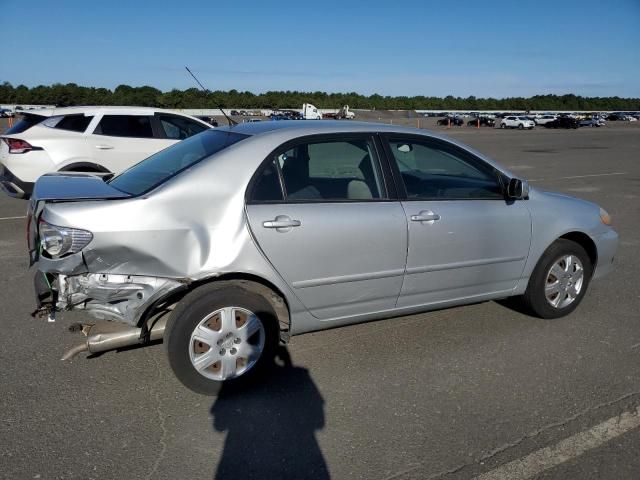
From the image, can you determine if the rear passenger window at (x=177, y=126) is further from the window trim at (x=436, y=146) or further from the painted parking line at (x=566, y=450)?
the painted parking line at (x=566, y=450)

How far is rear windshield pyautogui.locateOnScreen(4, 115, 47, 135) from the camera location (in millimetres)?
8609

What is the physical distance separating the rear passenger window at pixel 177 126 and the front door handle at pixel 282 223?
6675 millimetres

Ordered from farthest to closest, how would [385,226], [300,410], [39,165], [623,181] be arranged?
[623,181] → [39,165] → [385,226] → [300,410]

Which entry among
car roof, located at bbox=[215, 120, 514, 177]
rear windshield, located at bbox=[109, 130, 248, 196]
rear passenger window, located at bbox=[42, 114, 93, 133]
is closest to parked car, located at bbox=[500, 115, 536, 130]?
rear passenger window, located at bbox=[42, 114, 93, 133]

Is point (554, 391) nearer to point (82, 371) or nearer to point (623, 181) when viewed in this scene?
point (82, 371)

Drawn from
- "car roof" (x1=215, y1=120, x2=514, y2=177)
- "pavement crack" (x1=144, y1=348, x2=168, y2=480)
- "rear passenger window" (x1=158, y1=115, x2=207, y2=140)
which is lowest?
"pavement crack" (x1=144, y1=348, x2=168, y2=480)

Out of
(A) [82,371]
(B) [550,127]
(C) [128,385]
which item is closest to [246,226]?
(C) [128,385]

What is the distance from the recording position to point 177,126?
31.5 ft

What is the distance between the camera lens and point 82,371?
12.0 feet

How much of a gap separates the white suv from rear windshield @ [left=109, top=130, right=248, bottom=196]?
4937mm

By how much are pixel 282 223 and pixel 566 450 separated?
6.48ft

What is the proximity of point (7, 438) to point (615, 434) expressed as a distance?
3.22m

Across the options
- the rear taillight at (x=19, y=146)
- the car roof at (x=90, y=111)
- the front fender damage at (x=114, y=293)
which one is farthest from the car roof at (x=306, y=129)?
the car roof at (x=90, y=111)

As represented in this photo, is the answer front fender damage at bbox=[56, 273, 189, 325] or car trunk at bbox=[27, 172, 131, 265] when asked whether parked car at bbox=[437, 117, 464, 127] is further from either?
front fender damage at bbox=[56, 273, 189, 325]
